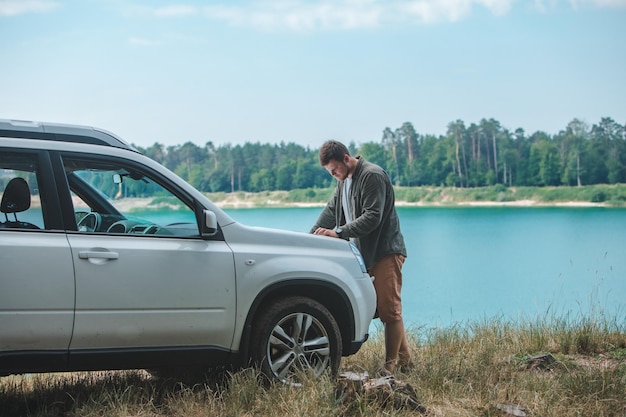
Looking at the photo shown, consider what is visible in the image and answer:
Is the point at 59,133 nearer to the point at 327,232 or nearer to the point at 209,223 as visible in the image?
the point at 209,223

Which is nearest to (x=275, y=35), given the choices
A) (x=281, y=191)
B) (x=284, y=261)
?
(x=281, y=191)

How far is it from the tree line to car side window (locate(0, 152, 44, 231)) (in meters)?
110

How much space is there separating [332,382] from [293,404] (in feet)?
1.49

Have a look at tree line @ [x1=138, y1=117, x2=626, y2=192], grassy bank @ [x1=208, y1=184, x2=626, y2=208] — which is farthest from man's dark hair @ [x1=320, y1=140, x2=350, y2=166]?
tree line @ [x1=138, y1=117, x2=626, y2=192]

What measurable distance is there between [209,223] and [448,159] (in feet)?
400

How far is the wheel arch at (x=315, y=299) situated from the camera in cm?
555

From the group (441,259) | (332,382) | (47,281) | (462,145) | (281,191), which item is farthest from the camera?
(462,145)

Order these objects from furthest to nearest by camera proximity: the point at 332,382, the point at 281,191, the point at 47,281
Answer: the point at 281,191
the point at 332,382
the point at 47,281

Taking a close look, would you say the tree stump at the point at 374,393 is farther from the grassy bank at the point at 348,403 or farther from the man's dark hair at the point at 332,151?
the man's dark hair at the point at 332,151

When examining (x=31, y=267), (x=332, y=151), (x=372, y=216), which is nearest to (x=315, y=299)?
(x=372, y=216)

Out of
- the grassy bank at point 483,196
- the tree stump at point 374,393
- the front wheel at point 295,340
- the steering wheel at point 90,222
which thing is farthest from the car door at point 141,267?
the grassy bank at point 483,196

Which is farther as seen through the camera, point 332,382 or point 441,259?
point 441,259

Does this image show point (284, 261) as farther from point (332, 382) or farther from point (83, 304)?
point (83, 304)

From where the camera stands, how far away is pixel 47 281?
4.89 meters
